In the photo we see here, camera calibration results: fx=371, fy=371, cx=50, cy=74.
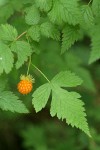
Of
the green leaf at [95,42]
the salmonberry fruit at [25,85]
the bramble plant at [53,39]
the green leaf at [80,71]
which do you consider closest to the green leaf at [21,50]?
the bramble plant at [53,39]

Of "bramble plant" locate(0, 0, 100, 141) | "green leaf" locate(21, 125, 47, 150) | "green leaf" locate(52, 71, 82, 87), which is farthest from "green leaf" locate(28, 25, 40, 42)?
"green leaf" locate(21, 125, 47, 150)

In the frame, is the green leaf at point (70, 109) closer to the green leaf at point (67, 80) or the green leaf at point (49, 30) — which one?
the green leaf at point (67, 80)

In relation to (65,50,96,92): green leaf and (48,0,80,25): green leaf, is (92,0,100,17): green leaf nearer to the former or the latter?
(48,0,80,25): green leaf

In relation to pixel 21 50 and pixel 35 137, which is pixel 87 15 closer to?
pixel 21 50

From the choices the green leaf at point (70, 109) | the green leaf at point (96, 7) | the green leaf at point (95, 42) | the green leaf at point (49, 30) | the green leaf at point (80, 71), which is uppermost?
the green leaf at point (49, 30)

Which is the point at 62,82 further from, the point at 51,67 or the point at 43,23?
the point at 51,67

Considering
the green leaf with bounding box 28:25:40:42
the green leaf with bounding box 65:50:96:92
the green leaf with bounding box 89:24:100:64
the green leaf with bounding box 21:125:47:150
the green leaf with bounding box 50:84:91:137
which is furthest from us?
the green leaf with bounding box 21:125:47:150
